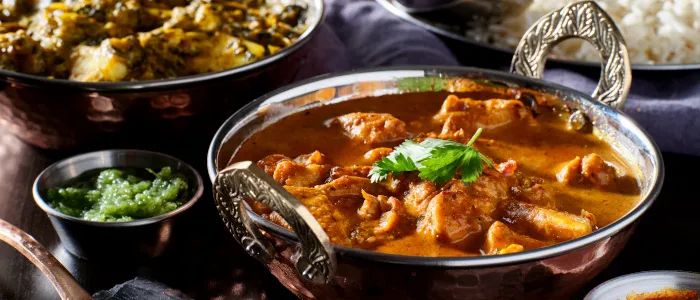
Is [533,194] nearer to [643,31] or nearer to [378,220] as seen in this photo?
[378,220]

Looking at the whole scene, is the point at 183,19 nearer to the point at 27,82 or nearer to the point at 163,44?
the point at 163,44

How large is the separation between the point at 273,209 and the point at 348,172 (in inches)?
21.2

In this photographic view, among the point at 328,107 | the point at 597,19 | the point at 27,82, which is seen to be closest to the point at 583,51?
the point at 597,19

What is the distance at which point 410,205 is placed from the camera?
7.64 ft

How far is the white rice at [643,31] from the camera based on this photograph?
397cm

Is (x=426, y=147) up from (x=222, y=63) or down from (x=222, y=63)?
up

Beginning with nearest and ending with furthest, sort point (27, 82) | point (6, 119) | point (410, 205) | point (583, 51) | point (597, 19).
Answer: point (410, 205), point (597, 19), point (27, 82), point (6, 119), point (583, 51)

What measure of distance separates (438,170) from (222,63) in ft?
4.20

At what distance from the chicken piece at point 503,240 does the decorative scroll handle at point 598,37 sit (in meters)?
0.85

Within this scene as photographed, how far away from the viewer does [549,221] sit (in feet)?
7.36

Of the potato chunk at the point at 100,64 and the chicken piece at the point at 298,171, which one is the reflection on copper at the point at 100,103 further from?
the chicken piece at the point at 298,171

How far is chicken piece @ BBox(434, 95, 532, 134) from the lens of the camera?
2.83m

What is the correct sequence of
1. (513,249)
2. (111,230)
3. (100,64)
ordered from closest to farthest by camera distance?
(513,249)
(111,230)
(100,64)

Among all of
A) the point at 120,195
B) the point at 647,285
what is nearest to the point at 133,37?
the point at 120,195
